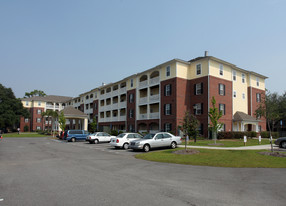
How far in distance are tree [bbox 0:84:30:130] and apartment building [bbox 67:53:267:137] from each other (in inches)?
1462

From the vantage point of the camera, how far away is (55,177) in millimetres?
8609

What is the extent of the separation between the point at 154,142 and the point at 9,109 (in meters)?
59.8

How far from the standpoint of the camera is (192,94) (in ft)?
112

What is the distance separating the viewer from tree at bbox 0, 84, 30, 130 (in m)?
62.1

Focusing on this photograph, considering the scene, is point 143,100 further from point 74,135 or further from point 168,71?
point 74,135

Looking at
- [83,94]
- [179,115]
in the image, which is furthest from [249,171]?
[83,94]

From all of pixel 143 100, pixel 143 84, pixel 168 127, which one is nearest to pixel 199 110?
pixel 168 127

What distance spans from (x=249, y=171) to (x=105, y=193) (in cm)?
686

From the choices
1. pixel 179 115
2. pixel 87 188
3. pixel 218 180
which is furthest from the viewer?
pixel 179 115

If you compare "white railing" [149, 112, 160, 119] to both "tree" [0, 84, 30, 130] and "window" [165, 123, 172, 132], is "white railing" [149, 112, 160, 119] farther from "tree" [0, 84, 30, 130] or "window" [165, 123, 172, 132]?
"tree" [0, 84, 30, 130]

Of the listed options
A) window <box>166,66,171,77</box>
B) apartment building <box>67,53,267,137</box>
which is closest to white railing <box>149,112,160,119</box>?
apartment building <box>67,53,267,137</box>

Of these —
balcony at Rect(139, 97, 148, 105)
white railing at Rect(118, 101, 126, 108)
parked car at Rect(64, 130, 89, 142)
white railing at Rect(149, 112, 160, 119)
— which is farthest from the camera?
white railing at Rect(118, 101, 126, 108)

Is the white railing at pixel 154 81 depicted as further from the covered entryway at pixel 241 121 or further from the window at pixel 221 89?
the covered entryway at pixel 241 121

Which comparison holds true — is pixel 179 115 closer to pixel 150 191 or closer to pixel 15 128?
pixel 150 191
